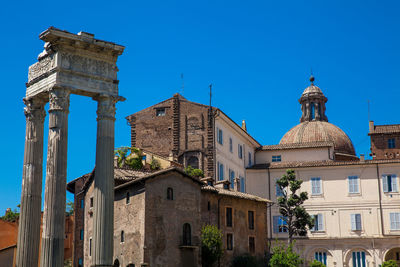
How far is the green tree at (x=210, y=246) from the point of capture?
44500 millimetres

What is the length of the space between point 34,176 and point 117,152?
30.0 m

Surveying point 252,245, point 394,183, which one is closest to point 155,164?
point 252,245

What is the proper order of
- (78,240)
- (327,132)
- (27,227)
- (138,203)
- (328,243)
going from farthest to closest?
(327,132) → (328,243) → (78,240) → (138,203) → (27,227)

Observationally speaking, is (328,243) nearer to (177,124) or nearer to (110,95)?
(177,124)

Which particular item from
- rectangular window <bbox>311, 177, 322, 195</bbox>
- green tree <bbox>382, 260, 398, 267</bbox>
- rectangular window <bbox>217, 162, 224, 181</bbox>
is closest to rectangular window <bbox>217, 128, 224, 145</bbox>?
rectangular window <bbox>217, 162, 224, 181</bbox>

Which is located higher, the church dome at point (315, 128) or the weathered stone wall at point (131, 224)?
the church dome at point (315, 128)

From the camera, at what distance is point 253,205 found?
5228 cm

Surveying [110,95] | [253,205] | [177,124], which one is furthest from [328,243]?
[110,95]

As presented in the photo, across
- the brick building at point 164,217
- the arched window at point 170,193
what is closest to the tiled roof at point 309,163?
the brick building at point 164,217

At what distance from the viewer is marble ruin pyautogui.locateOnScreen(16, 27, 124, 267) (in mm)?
24922

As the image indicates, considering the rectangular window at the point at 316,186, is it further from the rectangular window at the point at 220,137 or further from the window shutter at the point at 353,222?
the rectangular window at the point at 220,137

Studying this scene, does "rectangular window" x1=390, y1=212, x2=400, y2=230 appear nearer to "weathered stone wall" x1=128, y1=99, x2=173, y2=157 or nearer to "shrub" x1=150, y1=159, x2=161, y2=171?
"weathered stone wall" x1=128, y1=99, x2=173, y2=157

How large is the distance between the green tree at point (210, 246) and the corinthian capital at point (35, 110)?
20444mm

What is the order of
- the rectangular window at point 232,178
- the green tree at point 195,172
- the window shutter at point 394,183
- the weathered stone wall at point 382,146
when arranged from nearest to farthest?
the green tree at point 195,172 → the window shutter at point 394,183 → the rectangular window at point 232,178 → the weathered stone wall at point 382,146
